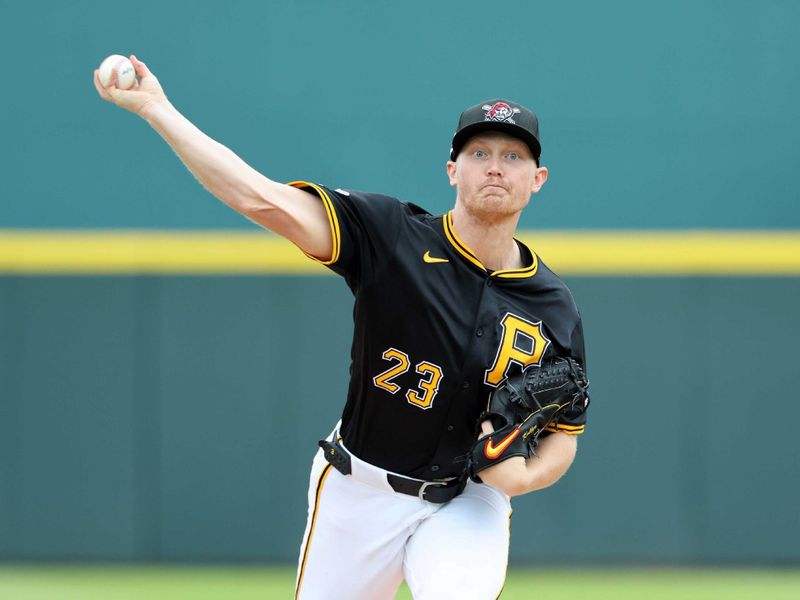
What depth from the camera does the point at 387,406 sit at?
12.1ft

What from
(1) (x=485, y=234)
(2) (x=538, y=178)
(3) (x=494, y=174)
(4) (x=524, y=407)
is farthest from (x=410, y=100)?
(4) (x=524, y=407)

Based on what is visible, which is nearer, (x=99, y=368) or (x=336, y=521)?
(x=336, y=521)

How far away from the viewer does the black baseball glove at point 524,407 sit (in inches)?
138

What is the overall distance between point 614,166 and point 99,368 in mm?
3266

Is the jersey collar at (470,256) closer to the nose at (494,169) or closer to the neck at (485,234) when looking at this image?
the neck at (485,234)

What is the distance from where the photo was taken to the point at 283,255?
686 cm

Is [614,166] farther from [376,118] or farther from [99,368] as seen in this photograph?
[99,368]

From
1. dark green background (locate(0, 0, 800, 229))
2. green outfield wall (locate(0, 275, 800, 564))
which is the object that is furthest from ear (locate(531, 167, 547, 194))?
dark green background (locate(0, 0, 800, 229))

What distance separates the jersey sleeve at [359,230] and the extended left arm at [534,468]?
1.80 feet

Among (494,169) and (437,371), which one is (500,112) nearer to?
(494,169)

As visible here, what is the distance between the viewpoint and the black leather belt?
3.69 meters

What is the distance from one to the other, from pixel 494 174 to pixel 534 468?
839mm

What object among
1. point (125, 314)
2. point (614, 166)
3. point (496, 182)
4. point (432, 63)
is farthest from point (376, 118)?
point (496, 182)

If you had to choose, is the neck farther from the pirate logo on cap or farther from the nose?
the pirate logo on cap
